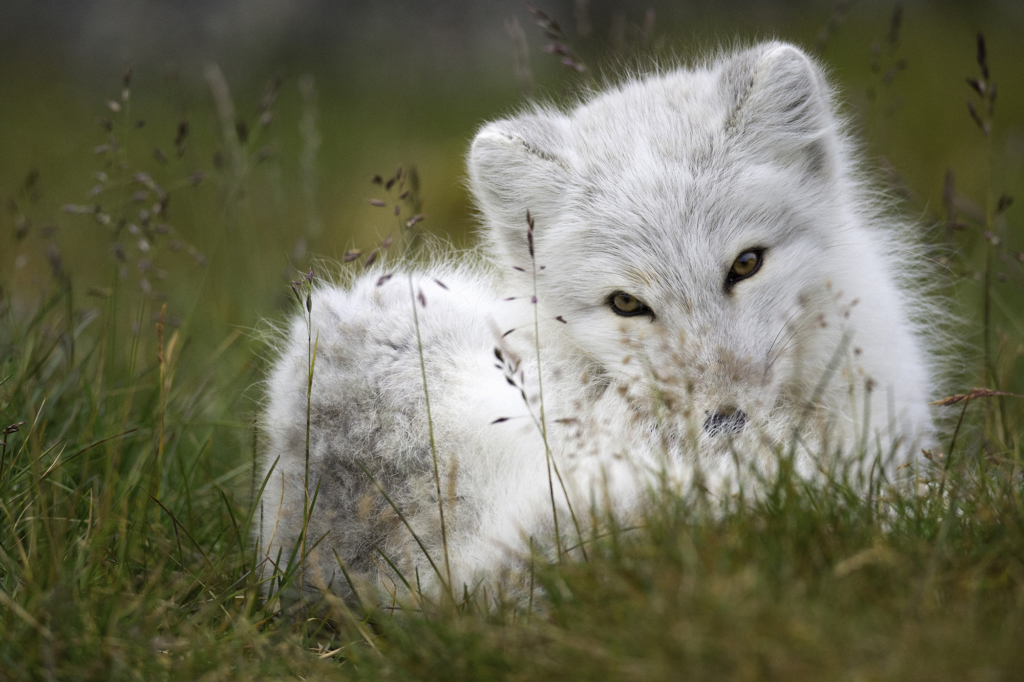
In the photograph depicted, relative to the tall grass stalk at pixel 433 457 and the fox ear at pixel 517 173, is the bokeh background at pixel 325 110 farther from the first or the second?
the tall grass stalk at pixel 433 457

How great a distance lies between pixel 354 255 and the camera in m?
2.61

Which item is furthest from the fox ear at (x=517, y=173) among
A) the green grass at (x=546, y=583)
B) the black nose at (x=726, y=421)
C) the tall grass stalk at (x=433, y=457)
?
the green grass at (x=546, y=583)

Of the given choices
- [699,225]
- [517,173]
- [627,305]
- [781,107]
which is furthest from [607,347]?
[781,107]

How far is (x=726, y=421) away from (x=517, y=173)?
4.08 ft

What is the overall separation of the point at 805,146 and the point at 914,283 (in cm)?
110

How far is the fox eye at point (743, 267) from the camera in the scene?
2.64 metres

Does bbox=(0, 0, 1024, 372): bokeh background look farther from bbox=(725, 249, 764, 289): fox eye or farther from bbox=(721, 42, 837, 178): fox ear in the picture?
bbox=(725, 249, 764, 289): fox eye

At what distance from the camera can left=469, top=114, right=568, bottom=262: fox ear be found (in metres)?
2.91

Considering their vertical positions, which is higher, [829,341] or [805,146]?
[805,146]

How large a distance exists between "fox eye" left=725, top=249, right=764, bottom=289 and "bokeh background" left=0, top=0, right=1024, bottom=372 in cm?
121

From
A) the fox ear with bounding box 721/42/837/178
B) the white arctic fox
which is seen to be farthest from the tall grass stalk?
the fox ear with bounding box 721/42/837/178

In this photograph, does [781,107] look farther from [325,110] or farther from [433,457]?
[325,110]

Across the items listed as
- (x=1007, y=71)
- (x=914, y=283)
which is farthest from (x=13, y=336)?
(x=1007, y=71)

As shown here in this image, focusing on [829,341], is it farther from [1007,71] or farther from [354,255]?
[1007,71]
